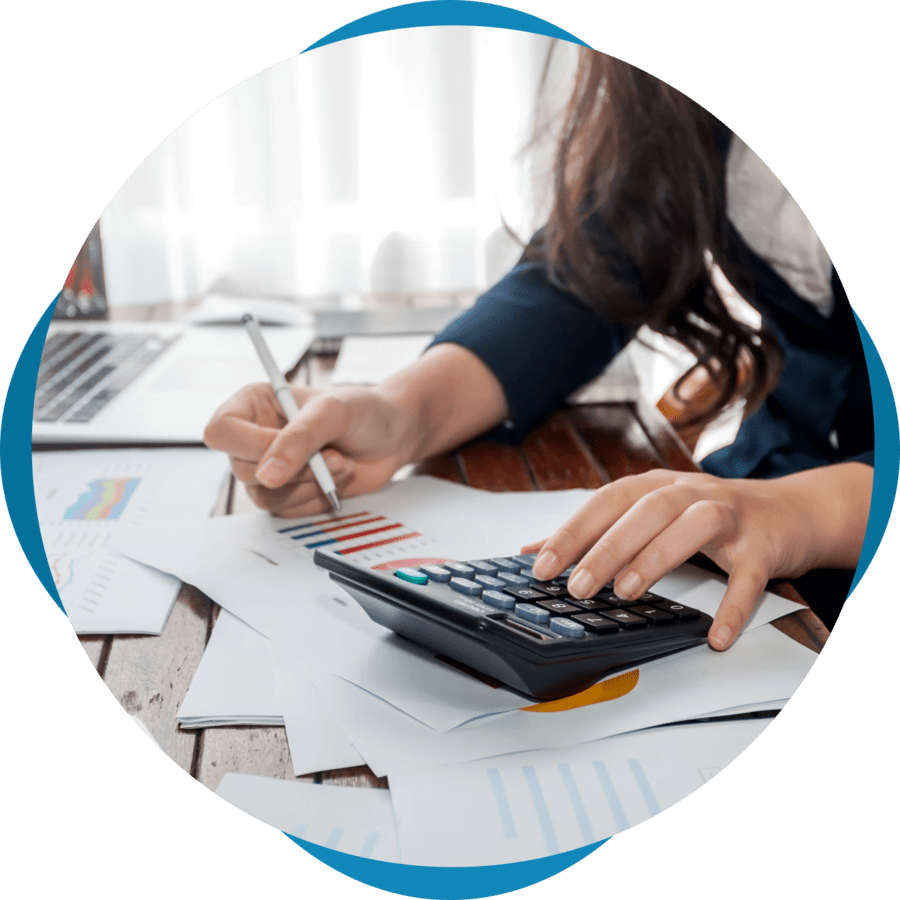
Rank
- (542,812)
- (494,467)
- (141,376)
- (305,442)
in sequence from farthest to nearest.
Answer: (141,376)
(494,467)
(305,442)
(542,812)

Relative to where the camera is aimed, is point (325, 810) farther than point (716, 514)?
No

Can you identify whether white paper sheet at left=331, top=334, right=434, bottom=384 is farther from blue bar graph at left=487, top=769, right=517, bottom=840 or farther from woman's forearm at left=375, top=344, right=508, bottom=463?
blue bar graph at left=487, top=769, right=517, bottom=840

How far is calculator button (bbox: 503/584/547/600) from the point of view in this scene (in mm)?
378

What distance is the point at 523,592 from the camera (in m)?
0.38

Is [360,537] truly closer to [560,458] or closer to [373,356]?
[560,458]

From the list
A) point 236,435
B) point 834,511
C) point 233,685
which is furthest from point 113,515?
point 834,511

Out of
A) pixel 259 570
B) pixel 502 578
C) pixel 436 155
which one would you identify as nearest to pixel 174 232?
pixel 436 155

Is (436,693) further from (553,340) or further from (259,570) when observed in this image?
(553,340)

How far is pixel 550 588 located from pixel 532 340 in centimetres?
37

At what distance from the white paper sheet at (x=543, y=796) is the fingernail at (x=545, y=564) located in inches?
3.6

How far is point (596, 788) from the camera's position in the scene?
323 millimetres

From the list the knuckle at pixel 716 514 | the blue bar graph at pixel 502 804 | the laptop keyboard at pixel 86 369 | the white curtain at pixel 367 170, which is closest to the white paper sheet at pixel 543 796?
the blue bar graph at pixel 502 804

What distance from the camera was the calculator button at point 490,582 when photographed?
38 centimetres

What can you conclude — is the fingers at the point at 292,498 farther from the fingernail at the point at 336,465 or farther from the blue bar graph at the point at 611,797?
the blue bar graph at the point at 611,797
